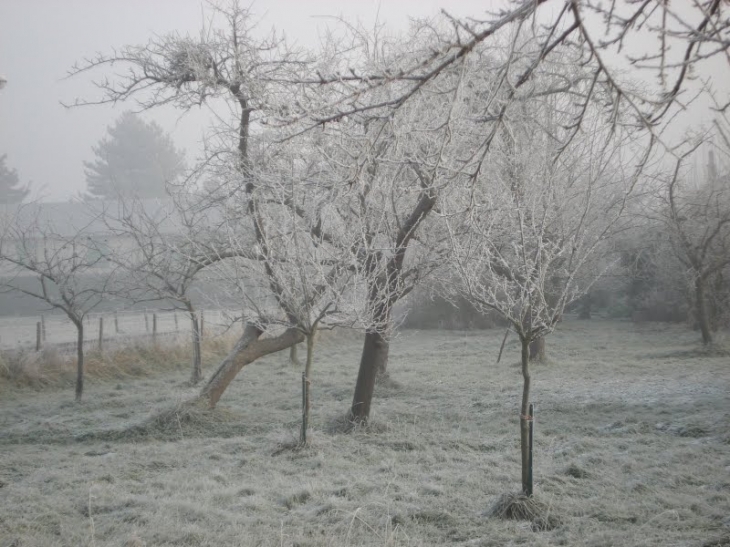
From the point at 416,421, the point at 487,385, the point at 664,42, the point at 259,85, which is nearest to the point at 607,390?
the point at 487,385

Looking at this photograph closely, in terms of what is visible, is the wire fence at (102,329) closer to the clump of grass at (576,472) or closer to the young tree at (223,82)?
the young tree at (223,82)

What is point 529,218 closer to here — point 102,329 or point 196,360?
point 196,360

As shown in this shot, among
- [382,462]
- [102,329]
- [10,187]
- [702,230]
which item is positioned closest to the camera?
[382,462]

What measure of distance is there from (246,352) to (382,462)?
356cm

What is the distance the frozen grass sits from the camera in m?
4.37

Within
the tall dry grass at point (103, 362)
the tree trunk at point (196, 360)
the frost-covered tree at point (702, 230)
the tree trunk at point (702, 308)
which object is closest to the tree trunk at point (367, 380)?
the tree trunk at point (196, 360)

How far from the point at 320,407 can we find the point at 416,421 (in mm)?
1878

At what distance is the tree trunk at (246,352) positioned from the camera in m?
9.19

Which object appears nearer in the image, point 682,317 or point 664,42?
point 664,42

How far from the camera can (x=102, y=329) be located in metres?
14.1

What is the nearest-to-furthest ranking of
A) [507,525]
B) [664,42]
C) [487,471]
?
1. [664,42]
2. [507,525]
3. [487,471]

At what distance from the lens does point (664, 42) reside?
10.4ft

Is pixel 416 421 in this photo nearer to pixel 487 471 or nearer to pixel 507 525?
pixel 487 471

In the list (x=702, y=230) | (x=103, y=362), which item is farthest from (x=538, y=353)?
(x=103, y=362)
